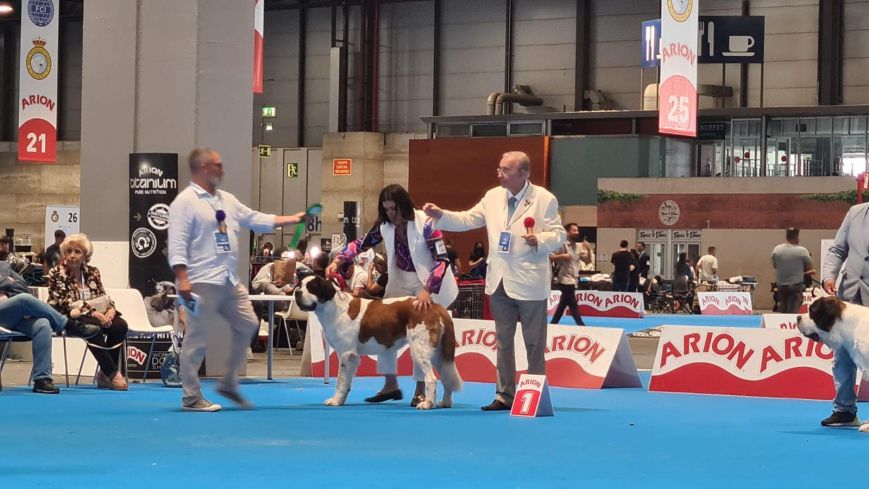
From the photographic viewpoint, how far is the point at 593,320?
2448 cm

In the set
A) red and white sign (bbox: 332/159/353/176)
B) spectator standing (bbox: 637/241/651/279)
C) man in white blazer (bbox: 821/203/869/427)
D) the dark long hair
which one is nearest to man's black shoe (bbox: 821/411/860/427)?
man in white blazer (bbox: 821/203/869/427)

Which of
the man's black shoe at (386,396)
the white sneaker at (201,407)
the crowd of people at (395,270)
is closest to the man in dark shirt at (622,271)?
the crowd of people at (395,270)

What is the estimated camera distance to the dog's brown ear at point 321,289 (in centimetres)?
891

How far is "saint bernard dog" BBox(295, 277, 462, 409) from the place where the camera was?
8.86 meters

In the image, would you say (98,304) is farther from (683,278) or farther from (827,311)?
(683,278)

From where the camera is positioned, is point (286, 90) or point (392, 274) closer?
point (392, 274)

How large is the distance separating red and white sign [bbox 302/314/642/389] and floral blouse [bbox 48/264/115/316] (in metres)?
2.34

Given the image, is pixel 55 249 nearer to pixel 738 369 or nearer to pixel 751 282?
pixel 738 369

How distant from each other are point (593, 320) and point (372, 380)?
42.1 feet

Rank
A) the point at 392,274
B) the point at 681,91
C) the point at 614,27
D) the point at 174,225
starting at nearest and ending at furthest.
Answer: the point at 174,225 < the point at 392,274 < the point at 681,91 < the point at 614,27

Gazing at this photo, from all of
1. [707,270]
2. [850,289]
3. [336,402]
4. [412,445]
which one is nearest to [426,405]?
[336,402]

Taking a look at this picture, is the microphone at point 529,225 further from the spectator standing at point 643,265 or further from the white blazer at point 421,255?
the spectator standing at point 643,265

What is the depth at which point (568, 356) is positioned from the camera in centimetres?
1166

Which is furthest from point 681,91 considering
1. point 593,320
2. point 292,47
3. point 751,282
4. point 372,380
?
point 292,47
